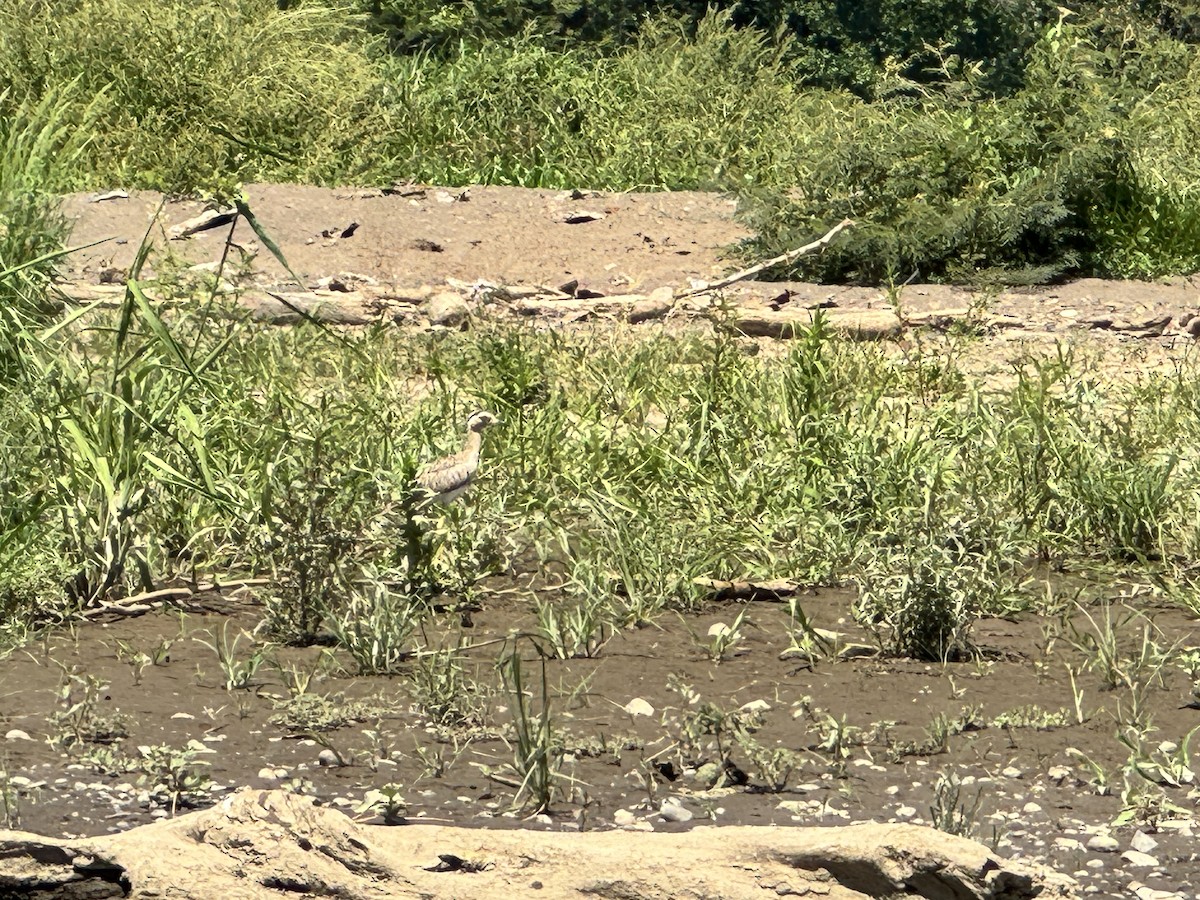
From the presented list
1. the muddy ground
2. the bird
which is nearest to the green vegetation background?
the bird

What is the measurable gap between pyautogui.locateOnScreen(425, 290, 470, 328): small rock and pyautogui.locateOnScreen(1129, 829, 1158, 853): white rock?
544 cm

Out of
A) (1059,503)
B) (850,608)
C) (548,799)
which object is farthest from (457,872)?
(1059,503)

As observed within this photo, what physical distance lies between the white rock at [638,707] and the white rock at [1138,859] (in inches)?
44.8

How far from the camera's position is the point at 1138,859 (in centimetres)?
334

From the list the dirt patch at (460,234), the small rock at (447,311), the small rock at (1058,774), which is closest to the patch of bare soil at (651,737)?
the small rock at (1058,774)

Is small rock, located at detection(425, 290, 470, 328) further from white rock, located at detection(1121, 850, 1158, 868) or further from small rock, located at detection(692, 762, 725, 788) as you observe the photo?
white rock, located at detection(1121, 850, 1158, 868)

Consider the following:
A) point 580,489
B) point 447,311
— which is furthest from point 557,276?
point 580,489

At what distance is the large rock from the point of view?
101 inches

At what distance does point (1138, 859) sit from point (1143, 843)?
6 centimetres

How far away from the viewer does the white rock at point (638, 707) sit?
13.5 ft

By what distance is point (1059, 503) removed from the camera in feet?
17.9

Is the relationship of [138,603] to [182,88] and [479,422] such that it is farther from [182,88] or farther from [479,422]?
[182,88]

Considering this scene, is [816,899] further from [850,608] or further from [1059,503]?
[1059,503]

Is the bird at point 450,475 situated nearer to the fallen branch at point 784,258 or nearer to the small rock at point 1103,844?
the small rock at point 1103,844
